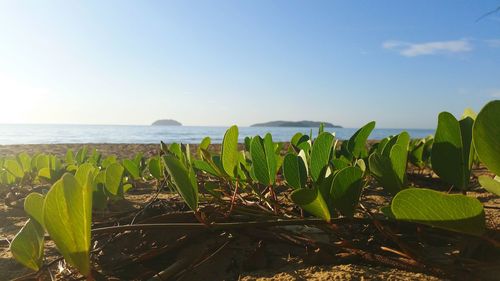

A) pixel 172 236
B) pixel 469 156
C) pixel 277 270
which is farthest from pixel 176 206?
pixel 469 156

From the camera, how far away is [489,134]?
50cm

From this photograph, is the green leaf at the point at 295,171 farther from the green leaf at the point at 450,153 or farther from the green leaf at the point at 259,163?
the green leaf at the point at 450,153

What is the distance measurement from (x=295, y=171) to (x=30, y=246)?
50 cm

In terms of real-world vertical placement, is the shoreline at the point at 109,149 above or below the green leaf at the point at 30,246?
below

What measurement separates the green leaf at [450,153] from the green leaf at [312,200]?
210 millimetres

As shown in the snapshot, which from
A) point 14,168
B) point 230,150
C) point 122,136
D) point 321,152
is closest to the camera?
point 321,152

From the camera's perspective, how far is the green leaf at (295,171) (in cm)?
81

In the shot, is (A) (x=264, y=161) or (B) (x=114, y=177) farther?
(B) (x=114, y=177)

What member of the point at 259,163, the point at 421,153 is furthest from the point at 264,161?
the point at 421,153

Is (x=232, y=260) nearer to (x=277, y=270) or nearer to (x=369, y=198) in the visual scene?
(x=277, y=270)

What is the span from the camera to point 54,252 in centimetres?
108

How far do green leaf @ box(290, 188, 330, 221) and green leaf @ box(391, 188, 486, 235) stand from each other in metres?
0.14

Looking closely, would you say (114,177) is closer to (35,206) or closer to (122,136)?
(35,206)

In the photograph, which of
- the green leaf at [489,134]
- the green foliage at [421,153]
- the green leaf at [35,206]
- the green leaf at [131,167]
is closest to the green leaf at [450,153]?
the green leaf at [489,134]
